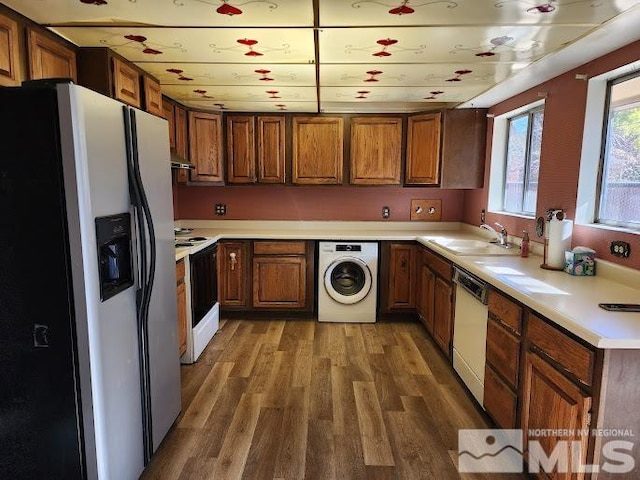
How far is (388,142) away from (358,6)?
8.51 feet

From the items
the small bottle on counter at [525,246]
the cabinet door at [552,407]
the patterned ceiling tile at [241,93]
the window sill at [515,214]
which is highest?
the patterned ceiling tile at [241,93]

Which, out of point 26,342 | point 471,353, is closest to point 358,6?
point 26,342

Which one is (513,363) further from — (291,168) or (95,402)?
(291,168)

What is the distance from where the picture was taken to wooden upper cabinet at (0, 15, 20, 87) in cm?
173

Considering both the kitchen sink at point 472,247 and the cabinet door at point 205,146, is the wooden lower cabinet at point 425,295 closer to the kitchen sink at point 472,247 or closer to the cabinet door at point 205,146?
the kitchen sink at point 472,247

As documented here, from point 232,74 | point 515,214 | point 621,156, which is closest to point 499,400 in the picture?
point 621,156

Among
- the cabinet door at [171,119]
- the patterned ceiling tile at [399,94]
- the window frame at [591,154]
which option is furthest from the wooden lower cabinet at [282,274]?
the window frame at [591,154]

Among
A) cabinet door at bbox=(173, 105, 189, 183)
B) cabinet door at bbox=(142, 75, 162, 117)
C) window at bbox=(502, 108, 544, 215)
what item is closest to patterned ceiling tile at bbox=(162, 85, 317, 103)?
cabinet door at bbox=(173, 105, 189, 183)

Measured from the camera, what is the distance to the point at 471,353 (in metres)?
2.68

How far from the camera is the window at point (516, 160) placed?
328 cm

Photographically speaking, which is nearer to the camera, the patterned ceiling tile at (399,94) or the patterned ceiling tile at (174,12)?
the patterned ceiling tile at (174,12)

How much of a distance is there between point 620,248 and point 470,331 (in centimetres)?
97

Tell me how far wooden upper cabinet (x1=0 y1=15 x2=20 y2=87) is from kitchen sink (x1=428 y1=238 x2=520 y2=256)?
2.79 meters

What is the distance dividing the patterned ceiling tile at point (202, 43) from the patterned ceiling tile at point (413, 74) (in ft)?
1.25
